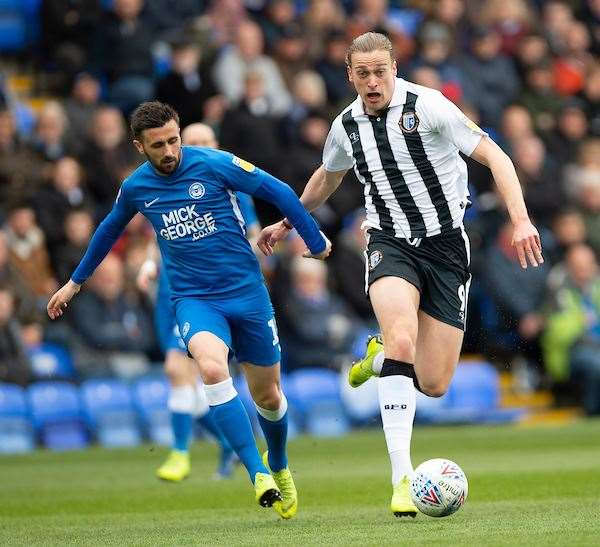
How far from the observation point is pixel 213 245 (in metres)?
9.16

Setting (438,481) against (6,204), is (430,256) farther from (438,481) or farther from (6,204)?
(6,204)

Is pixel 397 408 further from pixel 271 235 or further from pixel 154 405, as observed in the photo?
pixel 154 405

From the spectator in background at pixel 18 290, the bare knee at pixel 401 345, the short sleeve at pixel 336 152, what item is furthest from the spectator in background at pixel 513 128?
the bare knee at pixel 401 345

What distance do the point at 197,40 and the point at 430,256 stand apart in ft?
36.1

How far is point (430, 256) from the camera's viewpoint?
9.07 metres

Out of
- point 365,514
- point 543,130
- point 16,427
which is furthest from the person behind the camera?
point 543,130

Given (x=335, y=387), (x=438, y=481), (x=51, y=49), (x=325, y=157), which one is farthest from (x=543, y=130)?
(x=438, y=481)

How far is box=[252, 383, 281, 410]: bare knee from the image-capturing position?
9.36 metres

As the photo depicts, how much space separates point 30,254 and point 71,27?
11.7 ft

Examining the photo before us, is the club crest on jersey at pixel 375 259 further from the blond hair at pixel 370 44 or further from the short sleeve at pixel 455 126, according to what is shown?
the blond hair at pixel 370 44

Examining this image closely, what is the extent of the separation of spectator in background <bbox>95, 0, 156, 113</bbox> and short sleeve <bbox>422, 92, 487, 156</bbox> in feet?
33.6

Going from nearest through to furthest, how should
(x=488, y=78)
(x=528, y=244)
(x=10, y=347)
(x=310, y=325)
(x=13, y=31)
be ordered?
1. (x=528, y=244)
2. (x=10, y=347)
3. (x=310, y=325)
4. (x=13, y=31)
5. (x=488, y=78)

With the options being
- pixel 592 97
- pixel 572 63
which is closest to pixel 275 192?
pixel 592 97

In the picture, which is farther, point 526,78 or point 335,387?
point 526,78
